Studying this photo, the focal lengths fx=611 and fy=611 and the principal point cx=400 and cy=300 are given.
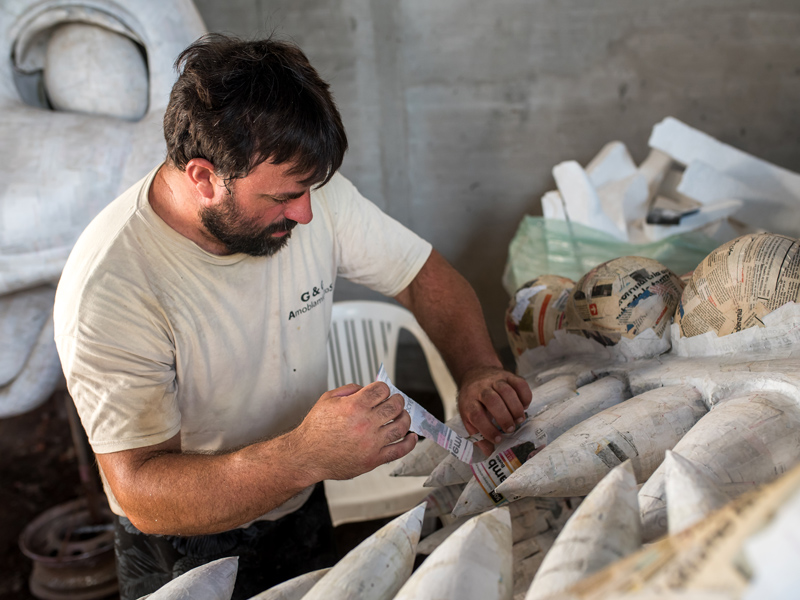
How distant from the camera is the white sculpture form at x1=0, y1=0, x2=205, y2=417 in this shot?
195 cm

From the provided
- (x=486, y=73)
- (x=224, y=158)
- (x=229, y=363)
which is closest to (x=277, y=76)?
(x=224, y=158)

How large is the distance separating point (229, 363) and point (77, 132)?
1155 millimetres

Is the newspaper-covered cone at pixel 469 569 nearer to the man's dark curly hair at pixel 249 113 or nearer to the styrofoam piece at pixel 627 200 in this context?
the man's dark curly hair at pixel 249 113

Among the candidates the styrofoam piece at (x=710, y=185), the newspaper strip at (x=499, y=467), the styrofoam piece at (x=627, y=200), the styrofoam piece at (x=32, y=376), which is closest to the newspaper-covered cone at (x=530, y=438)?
the newspaper strip at (x=499, y=467)

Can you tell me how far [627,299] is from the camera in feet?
4.06

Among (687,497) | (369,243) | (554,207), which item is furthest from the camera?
(554,207)

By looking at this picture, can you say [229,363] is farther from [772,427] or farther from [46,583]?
[46,583]

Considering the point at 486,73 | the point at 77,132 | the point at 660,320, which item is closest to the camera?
the point at 660,320

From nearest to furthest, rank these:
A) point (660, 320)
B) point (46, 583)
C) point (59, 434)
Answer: point (660, 320)
point (46, 583)
point (59, 434)

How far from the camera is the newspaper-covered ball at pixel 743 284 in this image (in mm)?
1014

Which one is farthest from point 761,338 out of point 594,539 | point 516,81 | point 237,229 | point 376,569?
point 516,81

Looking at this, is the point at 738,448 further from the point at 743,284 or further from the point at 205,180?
the point at 205,180

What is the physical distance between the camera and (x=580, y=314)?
4.32 ft

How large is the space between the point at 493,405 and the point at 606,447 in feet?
0.96
